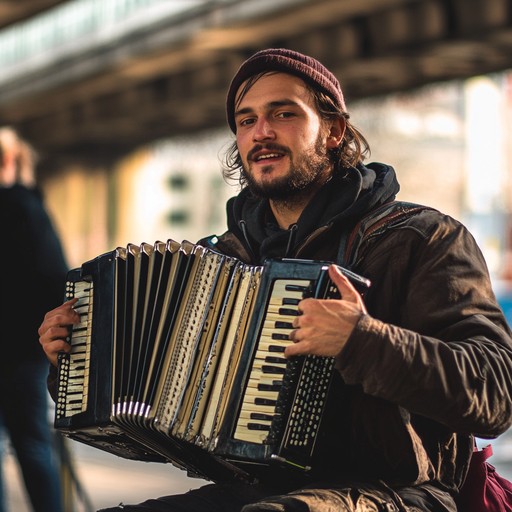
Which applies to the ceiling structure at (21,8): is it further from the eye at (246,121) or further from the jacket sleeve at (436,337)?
the jacket sleeve at (436,337)

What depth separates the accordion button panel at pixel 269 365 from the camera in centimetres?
359

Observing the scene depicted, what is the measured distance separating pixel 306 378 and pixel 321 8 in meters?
16.5

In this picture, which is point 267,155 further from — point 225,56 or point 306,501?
point 225,56

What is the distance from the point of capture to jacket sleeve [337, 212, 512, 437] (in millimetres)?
3469

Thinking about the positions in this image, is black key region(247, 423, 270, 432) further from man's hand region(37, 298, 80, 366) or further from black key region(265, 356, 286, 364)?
man's hand region(37, 298, 80, 366)

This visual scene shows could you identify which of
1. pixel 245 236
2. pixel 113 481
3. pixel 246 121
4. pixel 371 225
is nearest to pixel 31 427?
pixel 245 236

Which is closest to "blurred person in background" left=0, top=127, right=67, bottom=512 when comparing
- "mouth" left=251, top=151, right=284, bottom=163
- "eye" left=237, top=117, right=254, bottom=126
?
"eye" left=237, top=117, right=254, bottom=126

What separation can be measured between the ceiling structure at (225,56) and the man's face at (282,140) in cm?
1496

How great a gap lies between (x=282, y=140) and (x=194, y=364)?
28.2 inches

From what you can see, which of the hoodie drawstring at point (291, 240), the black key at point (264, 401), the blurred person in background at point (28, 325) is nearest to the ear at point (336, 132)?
the hoodie drawstring at point (291, 240)

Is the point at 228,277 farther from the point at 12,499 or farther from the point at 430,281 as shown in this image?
the point at 12,499

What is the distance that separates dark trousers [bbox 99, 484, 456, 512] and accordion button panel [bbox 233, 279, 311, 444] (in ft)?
0.58

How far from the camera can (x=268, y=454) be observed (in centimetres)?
355

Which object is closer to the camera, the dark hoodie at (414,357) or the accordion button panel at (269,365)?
the dark hoodie at (414,357)
